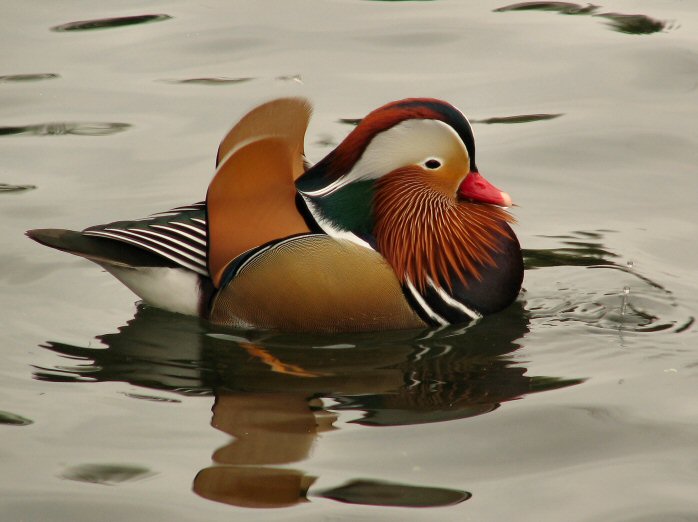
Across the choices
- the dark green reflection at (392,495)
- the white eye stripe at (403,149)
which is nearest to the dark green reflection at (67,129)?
the white eye stripe at (403,149)

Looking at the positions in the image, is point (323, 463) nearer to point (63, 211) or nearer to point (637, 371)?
point (637, 371)

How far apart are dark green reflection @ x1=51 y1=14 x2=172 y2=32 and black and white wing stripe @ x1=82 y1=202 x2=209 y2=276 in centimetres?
512

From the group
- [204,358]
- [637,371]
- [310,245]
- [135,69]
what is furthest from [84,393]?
[135,69]

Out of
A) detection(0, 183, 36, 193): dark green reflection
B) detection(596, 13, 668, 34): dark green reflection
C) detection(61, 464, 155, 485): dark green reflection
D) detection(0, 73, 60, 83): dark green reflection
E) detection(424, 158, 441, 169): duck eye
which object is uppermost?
detection(596, 13, 668, 34): dark green reflection

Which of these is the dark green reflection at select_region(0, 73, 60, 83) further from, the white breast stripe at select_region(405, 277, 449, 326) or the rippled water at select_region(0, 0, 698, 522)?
the white breast stripe at select_region(405, 277, 449, 326)

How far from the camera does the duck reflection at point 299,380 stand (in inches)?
197

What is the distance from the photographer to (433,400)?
5785mm

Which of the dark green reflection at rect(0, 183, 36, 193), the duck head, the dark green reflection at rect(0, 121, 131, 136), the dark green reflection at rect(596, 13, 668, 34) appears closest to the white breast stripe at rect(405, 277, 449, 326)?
the duck head

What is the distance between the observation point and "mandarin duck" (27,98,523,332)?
6.46 meters

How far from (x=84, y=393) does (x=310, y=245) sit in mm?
1282

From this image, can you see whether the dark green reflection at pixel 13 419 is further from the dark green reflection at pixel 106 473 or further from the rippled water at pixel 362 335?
the dark green reflection at pixel 106 473

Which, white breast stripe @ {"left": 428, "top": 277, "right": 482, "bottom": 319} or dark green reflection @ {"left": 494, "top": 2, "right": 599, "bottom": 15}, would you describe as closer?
white breast stripe @ {"left": 428, "top": 277, "right": 482, "bottom": 319}

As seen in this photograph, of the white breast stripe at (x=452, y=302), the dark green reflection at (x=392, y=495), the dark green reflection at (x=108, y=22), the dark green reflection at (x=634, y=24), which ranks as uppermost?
the dark green reflection at (x=634, y=24)

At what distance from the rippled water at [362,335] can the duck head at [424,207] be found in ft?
0.69
